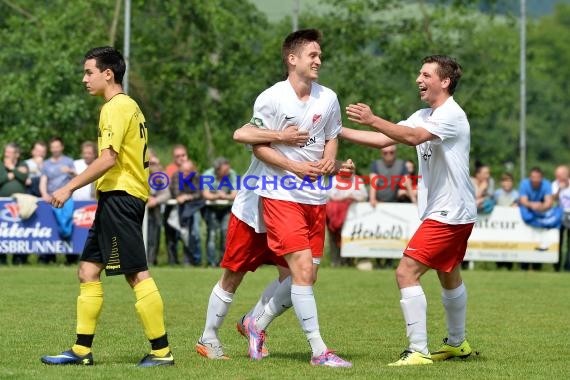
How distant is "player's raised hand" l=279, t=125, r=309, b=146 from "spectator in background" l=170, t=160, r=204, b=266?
12.2 meters

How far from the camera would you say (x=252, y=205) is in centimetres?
900

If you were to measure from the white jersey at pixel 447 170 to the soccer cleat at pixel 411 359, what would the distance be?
945 millimetres

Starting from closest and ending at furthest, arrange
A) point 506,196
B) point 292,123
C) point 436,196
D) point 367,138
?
point 292,123
point 436,196
point 367,138
point 506,196

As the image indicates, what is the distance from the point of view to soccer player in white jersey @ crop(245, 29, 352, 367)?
8664 millimetres

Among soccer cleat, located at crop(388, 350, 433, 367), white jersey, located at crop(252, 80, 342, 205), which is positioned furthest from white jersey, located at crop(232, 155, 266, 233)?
soccer cleat, located at crop(388, 350, 433, 367)

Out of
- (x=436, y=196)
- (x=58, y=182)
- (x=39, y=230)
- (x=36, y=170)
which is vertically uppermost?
(x=36, y=170)

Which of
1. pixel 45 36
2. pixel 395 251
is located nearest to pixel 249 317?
pixel 395 251

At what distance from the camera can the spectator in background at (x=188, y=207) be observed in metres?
20.9

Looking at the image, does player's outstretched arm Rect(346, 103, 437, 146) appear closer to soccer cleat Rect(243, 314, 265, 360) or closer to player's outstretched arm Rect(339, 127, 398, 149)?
player's outstretched arm Rect(339, 127, 398, 149)

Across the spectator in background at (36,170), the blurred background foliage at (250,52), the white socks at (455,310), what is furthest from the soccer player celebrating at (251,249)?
the blurred background foliage at (250,52)

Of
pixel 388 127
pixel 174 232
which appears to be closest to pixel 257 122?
pixel 388 127

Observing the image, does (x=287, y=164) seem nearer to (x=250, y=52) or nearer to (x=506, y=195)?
(x=506, y=195)

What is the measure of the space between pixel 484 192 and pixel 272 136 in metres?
13.5

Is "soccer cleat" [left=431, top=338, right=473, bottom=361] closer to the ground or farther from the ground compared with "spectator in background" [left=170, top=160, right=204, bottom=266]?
closer to the ground
